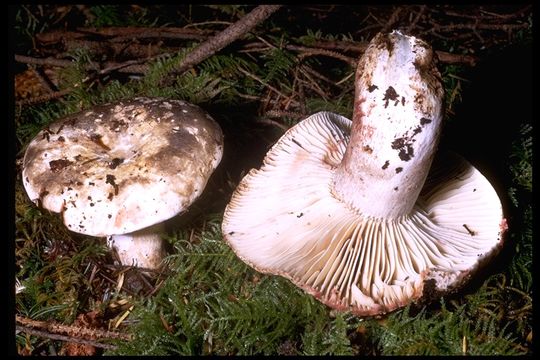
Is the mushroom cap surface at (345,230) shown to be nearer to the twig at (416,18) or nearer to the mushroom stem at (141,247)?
the mushroom stem at (141,247)

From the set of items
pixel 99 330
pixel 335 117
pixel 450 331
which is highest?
pixel 335 117

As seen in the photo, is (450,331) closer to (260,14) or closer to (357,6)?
(260,14)

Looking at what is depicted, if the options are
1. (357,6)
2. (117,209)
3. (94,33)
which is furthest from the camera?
(357,6)

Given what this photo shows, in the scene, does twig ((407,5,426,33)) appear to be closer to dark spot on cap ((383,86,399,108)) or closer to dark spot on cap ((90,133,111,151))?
dark spot on cap ((383,86,399,108))

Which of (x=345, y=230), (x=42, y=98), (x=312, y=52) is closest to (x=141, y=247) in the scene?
(x=345, y=230)

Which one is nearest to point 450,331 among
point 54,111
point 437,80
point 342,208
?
point 342,208

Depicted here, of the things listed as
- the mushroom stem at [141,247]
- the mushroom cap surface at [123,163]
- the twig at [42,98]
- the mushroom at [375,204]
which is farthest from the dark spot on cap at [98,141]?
the twig at [42,98]

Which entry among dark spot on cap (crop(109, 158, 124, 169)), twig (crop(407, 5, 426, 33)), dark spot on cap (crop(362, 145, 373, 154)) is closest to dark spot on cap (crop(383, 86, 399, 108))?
dark spot on cap (crop(362, 145, 373, 154))
